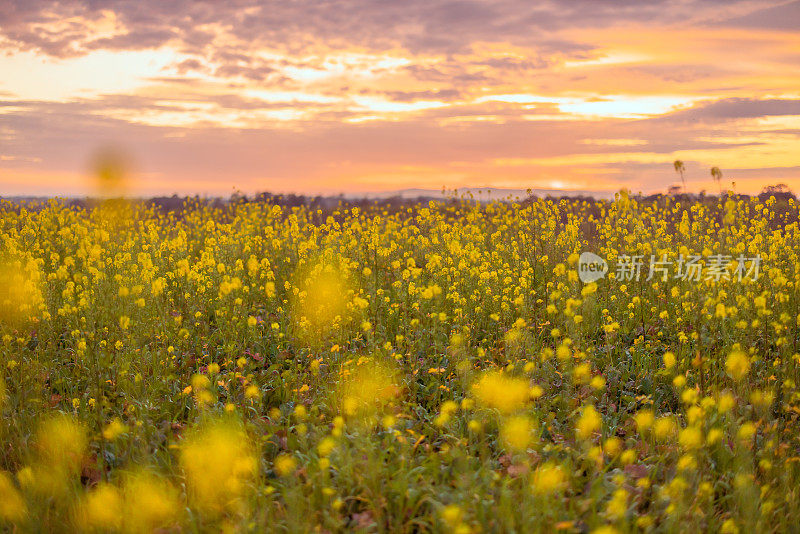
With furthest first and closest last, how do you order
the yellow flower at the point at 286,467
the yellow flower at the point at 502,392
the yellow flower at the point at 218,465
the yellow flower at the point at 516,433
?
the yellow flower at the point at 502,392
the yellow flower at the point at 516,433
the yellow flower at the point at 218,465
the yellow flower at the point at 286,467

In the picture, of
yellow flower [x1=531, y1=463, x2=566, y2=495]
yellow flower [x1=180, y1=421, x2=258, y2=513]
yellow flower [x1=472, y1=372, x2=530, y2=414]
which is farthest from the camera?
yellow flower [x1=472, y1=372, x2=530, y2=414]

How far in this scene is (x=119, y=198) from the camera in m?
10.6

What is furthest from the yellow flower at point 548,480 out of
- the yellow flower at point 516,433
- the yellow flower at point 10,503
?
the yellow flower at point 10,503

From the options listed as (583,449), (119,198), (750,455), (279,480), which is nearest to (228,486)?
(279,480)

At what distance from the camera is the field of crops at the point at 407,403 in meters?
3.21

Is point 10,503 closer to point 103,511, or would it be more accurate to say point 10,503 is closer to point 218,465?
point 103,511

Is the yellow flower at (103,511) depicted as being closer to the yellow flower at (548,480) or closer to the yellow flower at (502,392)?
the yellow flower at (548,480)

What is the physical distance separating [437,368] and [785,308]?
3.52m

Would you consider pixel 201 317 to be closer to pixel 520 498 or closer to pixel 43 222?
pixel 520 498

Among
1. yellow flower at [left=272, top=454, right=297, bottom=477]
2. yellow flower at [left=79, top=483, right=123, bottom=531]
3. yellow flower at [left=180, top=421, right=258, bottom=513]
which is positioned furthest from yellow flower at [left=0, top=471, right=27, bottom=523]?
yellow flower at [left=272, top=454, right=297, bottom=477]

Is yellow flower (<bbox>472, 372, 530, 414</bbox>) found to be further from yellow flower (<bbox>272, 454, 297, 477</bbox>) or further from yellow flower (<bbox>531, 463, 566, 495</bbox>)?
yellow flower (<bbox>272, 454, 297, 477</bbox>)

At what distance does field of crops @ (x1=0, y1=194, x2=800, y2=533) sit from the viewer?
3211 mm

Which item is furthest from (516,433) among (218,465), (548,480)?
(218,465)

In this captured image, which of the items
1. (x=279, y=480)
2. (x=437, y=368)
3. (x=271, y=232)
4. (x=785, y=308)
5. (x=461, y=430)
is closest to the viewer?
(x=279, y=480)
